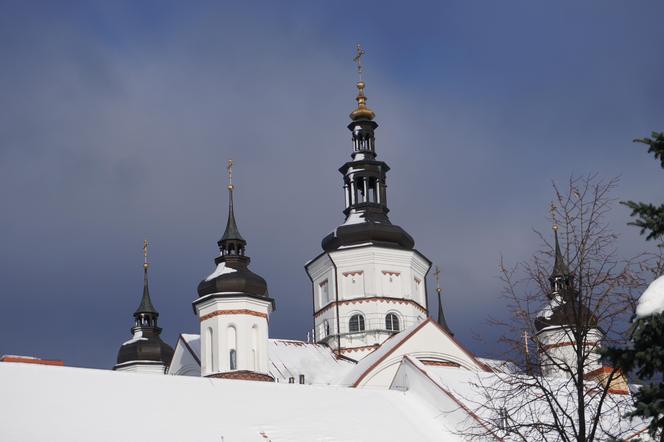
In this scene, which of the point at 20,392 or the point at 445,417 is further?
the point at 445,417

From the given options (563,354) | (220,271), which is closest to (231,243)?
(220,271)

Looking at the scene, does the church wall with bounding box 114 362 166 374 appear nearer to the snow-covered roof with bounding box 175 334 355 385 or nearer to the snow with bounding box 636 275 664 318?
the snow-covered roof with bounding box 175 334 355 385

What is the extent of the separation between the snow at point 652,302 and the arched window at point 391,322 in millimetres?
33243

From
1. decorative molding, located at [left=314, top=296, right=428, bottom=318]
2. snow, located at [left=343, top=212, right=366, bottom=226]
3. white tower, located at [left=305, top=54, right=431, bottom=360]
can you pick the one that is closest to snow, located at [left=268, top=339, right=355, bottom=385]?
white tower, located at [left=305, top=54, right=431, bottom=360]

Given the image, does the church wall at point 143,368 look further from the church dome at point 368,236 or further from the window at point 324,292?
the church dome at point 368,236

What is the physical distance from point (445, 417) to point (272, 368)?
45.8 feet

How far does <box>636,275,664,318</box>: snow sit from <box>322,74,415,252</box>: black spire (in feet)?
110

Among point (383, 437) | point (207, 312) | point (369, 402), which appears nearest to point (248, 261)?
point (207, 312)

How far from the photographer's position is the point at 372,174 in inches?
1921

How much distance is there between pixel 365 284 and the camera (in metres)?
45.1

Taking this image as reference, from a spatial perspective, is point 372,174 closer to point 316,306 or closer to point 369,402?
point 316,306

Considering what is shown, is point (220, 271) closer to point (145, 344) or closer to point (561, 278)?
point (145, 344)

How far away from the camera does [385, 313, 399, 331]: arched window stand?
45.0 metres

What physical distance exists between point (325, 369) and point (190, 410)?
652 inches
